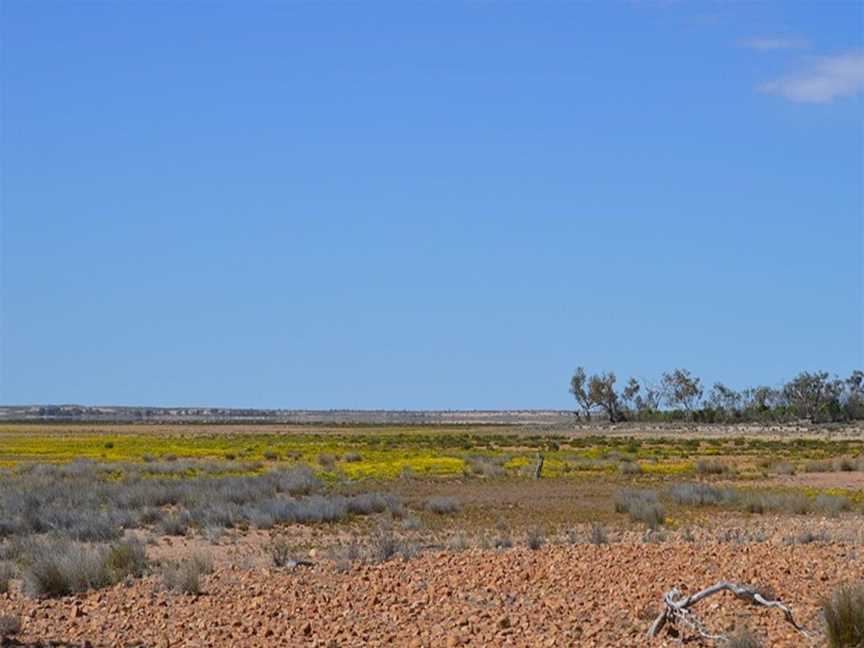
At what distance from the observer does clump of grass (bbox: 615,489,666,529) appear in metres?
30.9

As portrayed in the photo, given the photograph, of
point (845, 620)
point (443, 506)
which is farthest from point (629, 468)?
point (845, 620)

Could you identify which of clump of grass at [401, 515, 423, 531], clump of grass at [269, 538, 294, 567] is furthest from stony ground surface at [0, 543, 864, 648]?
clump of grass at [401, 515, 423, 531]

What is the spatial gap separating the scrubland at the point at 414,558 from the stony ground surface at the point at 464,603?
0.14 feet

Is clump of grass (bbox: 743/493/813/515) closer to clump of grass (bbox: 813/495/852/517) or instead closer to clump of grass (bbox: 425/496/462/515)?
clump of grass (bbox: 813/495/852/517)

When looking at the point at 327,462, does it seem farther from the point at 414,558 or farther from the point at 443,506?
the point at 414,558

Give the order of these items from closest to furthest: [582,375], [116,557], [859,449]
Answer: [116,557] → [859,449] → [582,375]

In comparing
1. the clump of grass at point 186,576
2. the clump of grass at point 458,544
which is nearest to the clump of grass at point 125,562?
the clump of grass at point 186,576

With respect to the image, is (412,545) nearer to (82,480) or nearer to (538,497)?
(538,497)

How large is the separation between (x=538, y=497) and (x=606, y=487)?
482 cm

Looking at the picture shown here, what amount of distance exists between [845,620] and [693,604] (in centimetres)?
192

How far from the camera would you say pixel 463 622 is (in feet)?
48.7

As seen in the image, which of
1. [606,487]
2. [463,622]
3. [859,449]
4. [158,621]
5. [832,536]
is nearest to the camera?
[463,622]

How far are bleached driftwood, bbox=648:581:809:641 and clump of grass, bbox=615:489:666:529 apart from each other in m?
15.3

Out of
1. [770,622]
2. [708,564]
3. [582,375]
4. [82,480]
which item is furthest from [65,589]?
[582,375]
